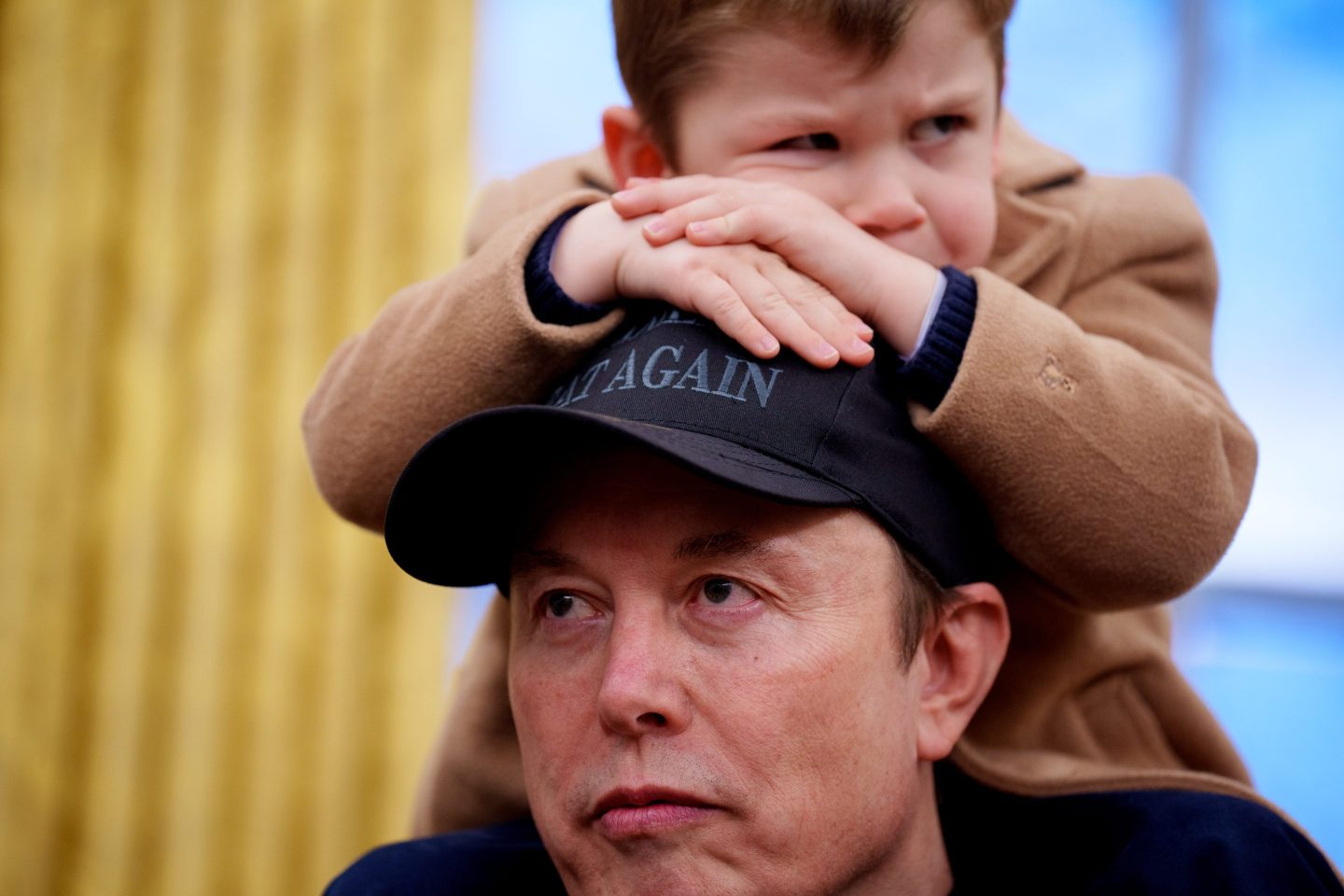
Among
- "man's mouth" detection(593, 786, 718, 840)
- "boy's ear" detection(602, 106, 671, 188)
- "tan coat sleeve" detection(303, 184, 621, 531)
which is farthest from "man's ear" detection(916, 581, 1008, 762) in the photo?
"boy's ear" detection(602, 106, 671, 188)

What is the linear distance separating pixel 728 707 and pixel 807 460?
0.63ft

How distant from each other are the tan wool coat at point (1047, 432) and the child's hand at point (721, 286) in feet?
0.14

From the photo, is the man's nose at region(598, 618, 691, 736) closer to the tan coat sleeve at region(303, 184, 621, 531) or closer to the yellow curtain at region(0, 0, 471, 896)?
the tan coat sleeve at region(303, 184, 621, 531)

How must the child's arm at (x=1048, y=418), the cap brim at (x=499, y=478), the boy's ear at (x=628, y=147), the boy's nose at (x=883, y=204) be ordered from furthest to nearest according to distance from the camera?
the boy's ear at (x=628, y=147), the boy's nose at (x=883, y=204), the child's arm at (x=1048, y=418), the cap brim at (x=499, y=478)

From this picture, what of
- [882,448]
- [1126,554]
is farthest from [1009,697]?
[882,448]

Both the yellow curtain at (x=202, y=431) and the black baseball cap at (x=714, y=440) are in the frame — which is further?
the yellow curtain at (x=202, y=431)

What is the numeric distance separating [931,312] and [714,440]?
0.70ft

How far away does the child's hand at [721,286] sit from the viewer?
3.37ft

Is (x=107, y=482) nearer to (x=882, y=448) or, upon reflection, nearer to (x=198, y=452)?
(x=198, y=452)

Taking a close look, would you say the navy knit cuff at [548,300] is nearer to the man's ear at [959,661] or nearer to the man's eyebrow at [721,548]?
the man's eyebrow at [721,548]

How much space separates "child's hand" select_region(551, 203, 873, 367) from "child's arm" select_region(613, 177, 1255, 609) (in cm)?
2

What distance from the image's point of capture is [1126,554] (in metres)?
1.09

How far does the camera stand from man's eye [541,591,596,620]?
3.51 ft

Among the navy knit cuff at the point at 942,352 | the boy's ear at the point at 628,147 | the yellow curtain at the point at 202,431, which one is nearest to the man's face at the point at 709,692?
the navy knit cuff at the point at 942,352
